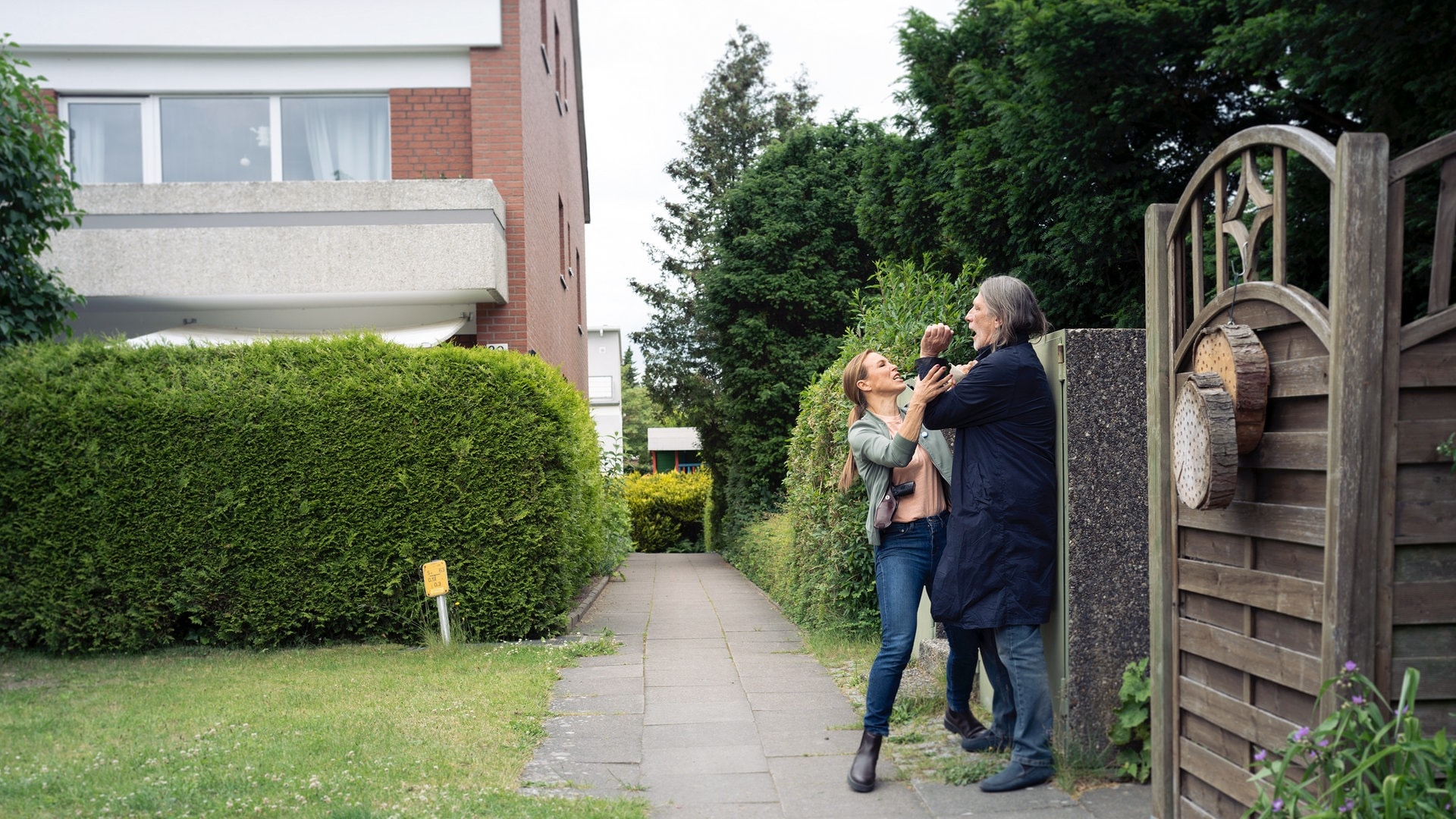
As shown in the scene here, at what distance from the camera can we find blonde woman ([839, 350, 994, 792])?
458 centimetres

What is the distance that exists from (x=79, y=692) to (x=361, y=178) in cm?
808

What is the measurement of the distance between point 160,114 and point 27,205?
5.12 metres

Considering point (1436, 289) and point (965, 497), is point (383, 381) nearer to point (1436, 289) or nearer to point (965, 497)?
point (965, 497)

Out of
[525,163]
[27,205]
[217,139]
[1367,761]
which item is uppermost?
[217,139]

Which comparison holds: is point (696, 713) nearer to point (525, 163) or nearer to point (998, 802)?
point (998, 802)

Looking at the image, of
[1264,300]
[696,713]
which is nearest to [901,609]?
[696,713]

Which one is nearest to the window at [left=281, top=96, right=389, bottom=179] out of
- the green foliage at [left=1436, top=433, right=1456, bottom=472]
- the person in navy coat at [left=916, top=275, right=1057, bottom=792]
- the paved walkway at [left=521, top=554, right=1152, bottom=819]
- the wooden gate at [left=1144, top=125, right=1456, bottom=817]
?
the paved walkway at [left=521, top=554, right=1152, bottom=819]

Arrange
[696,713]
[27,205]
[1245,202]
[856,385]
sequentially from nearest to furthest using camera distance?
[1245,202]
[856,385]
[696,713]
[27,205]

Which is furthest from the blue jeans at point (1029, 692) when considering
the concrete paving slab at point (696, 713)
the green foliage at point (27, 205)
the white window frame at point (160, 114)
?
the white window frame at point (160, 114)

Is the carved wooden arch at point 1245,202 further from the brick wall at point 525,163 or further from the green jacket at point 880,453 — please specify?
the brick wall at point 525,163

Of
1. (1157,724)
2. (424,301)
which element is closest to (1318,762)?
(1157,724)

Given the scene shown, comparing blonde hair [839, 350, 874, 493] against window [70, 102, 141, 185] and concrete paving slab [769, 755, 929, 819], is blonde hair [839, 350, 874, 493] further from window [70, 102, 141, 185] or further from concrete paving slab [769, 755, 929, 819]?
window [70, 102, 141, 185]

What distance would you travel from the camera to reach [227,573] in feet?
28.5

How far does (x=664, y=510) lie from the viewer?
29.8 metres
